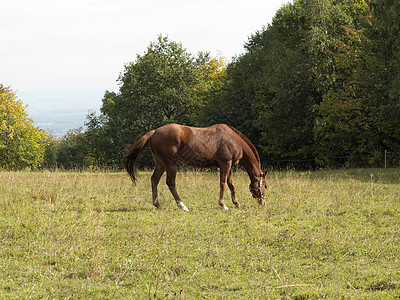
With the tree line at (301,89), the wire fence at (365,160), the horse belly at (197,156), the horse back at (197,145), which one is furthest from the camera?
the wire fence at (365,160)

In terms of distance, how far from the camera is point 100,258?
20.8 ft

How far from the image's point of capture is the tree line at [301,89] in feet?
81.8

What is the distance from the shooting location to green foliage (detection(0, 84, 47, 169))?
47.2m

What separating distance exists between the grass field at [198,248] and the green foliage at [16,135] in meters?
38.6

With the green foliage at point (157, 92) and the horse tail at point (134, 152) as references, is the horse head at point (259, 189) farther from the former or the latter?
the green foliage at point (157, 92)

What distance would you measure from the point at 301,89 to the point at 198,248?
2502cm

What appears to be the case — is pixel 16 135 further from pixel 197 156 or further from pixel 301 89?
pixel 197 156

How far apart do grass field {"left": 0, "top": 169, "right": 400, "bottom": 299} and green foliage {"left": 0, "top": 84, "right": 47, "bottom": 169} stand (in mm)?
38553

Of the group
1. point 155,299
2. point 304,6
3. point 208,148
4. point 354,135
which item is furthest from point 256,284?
point 304,6

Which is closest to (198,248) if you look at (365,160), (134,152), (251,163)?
(134,152)

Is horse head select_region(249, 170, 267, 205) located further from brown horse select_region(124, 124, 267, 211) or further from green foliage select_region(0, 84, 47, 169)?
green foliage select_region(0, 84, 47, 169)

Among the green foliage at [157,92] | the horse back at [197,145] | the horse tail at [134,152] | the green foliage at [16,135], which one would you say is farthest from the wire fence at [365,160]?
the green foliage at [16,135]

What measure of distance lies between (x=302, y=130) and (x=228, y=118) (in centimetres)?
744

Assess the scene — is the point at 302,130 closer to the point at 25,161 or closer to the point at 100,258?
the point at 100,258
